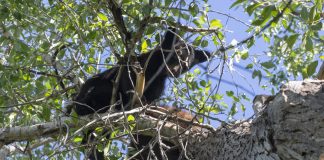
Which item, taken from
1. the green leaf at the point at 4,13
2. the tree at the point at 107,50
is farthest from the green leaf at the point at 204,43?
the green leaf at the point at 4,13

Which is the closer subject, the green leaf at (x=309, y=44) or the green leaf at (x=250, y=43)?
the green leaf at (x=309, y=44)

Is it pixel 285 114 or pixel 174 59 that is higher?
pixel 174 59

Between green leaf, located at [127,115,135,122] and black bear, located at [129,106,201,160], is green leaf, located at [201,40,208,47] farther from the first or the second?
green leaf, located at [127,115,135,122]

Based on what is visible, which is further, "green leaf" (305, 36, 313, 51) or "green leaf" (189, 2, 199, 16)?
"green leaf" (189, 2, 199, 16)

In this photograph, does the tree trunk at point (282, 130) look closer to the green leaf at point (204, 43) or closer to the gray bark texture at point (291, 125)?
the gray bark texture at point (291, 125)

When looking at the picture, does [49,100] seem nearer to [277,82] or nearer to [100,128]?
[100,128]

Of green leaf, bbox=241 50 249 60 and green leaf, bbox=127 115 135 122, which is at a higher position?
green leaf, bbox=241 50 249 60

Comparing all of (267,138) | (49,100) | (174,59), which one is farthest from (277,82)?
(267,138)

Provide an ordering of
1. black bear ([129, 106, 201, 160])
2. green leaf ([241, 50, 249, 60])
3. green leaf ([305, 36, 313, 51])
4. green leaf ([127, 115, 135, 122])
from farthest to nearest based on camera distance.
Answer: green leaf ([241, 50, 249, 60]), green leaf ([127, 115, 135, 122]), black bear ([129, 106, 201, 160]), green leaf ([305, 36, 313, 51])

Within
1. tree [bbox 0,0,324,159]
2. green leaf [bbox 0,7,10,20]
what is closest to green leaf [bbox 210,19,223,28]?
tree [bbox 0,0,324,159]

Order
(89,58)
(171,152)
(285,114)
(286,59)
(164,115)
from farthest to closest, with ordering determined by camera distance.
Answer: (286,59) < (89,58) < (171,152) < (164,115) < (285,114)

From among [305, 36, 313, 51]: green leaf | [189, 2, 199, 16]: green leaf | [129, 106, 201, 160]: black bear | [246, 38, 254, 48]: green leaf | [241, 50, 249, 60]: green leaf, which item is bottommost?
[129, 106, 201, 160]: black bear

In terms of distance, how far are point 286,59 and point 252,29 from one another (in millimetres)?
1714

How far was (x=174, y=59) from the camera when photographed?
5.91 m
